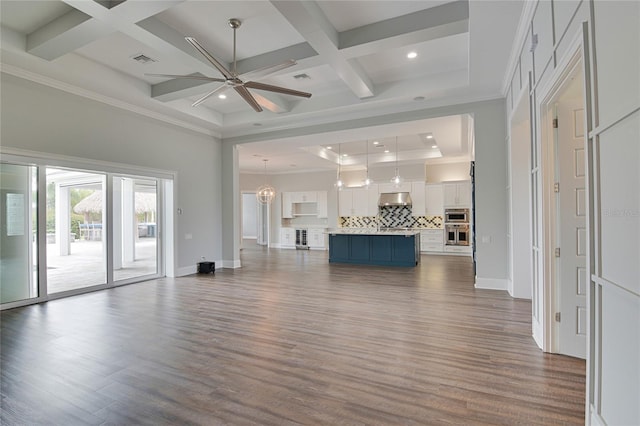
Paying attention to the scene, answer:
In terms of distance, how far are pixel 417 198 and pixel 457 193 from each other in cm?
128

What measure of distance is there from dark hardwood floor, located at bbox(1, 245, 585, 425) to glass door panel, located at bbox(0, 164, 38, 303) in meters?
0.43

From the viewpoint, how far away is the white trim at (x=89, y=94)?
4.51 m

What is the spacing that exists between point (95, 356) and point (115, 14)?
3.43m

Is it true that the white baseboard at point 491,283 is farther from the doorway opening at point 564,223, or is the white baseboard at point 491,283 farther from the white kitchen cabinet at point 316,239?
the white kitchen cabinet at point 316,239

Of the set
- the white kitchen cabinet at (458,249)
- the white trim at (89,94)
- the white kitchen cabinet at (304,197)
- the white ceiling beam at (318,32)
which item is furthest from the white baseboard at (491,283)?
the white kitchen cabinet at (304,197)

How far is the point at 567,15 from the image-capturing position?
2.11m

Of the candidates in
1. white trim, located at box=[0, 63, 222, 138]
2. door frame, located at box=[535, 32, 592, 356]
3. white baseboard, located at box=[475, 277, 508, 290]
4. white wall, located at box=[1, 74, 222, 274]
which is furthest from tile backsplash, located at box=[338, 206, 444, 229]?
door frame, located at box=[535, 32, 592, 356]

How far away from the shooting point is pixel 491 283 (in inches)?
220

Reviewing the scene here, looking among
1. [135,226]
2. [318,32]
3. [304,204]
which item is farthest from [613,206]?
[304,204]

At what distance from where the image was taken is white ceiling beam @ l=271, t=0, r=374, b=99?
10.8ft

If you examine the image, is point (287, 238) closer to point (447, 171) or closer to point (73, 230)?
point (447, 171)

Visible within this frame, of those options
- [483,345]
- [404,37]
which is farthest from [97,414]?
[404,37]

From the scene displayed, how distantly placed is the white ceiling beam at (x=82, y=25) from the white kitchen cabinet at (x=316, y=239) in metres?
9.67

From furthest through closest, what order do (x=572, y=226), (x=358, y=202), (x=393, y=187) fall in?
(x=358, y=202)
(x=393, y=187)
(x=572, y=226)
